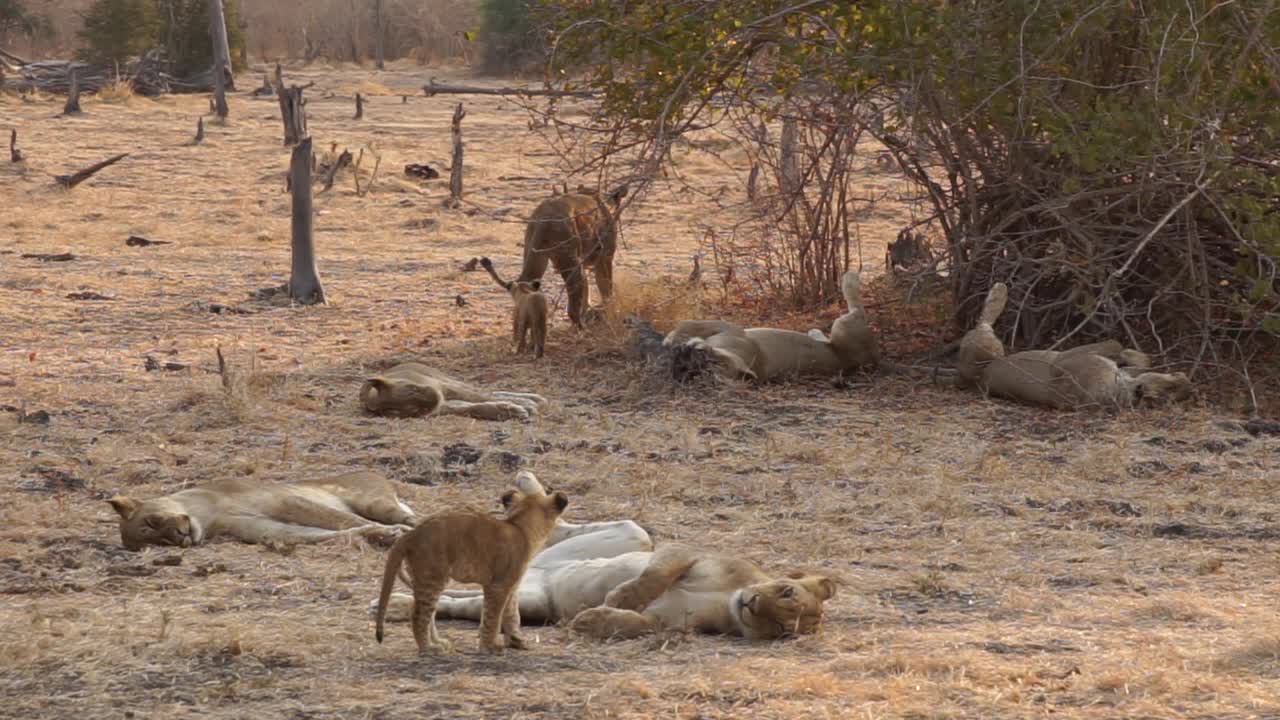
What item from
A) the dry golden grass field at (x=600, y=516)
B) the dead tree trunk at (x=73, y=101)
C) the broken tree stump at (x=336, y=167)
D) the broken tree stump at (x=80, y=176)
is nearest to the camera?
the dry golden grass field at (x=600, y=516)

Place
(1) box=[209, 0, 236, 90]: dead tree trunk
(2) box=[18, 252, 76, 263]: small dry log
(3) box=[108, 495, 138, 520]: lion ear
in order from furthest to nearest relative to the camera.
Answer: (1) box=[209, 0, 236, 90]: dead tree trunk
(2) box=[18, 252, 76, 263]: small dry log
(3) box=[108, 495, 138, 520]: lion ear

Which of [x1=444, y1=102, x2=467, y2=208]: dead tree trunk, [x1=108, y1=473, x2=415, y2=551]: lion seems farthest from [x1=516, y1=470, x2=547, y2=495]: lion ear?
[x1=444, y1=102, x2=467, y2=208]: dead tree trunk

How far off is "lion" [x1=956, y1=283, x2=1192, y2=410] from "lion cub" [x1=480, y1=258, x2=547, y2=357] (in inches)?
104

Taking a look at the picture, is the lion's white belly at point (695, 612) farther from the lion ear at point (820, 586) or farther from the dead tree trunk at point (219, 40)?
the dead tree trunk at point (219, 40)

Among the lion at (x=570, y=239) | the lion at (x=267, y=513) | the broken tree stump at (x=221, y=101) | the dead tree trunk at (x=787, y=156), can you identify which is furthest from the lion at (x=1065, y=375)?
the broken tree stump at (x=221, y=101)

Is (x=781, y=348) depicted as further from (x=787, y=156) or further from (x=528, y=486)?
(x=528, y=486)

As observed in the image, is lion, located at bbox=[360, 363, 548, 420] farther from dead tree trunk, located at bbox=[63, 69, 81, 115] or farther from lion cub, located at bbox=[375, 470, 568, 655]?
dead tree trunk, located at bbox=[63, 69, 81, 115]

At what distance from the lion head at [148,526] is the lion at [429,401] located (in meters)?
2.80

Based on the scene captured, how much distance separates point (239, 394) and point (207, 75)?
2828 cm

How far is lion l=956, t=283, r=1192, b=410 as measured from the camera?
966cm

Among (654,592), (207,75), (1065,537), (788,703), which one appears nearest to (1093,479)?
(1065,537)

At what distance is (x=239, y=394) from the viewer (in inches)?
369

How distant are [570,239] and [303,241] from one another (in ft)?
9.60

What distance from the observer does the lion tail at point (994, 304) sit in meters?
10.5
